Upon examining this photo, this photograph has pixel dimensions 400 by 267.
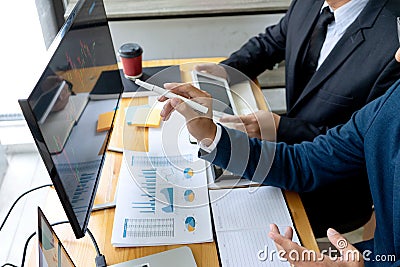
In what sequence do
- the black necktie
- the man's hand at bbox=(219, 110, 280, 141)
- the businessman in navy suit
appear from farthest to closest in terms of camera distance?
1. the black necktie
2. the man's hand at bbox=(219, 110, 280, 141)
3. the businessman in navy suit

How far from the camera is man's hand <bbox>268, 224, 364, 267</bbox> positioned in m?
0.81

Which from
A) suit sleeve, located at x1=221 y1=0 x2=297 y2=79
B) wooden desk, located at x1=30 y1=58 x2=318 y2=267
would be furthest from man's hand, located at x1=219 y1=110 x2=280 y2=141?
suit sleeve, located at x1=221 y1=0 x2=297 y2=79

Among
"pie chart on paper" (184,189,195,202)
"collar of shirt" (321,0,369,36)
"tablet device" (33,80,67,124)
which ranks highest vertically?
"tablet device" (33,80,67,124)

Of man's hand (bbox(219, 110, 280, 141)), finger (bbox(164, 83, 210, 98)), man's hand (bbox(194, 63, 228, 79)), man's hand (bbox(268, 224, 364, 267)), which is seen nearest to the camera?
man's hand (bbox(268, 224, 364, 267))

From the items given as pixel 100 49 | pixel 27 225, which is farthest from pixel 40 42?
pixel 100 49

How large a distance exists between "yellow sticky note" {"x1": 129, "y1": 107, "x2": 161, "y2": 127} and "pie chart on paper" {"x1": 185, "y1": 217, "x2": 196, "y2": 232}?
1.13ft

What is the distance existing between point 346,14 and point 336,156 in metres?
0.43

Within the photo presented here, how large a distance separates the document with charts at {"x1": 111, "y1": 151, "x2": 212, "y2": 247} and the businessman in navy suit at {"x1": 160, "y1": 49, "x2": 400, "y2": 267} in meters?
0.08

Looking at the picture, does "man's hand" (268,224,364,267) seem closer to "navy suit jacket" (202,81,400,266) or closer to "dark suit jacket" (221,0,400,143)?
"navy suit jacket" (202,81,400,266)

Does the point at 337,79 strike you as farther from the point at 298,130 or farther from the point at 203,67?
the point at 203,67

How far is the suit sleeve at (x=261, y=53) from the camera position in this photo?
58.6 inches

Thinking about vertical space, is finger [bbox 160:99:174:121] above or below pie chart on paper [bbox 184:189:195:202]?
above

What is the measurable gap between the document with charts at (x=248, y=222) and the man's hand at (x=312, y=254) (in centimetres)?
6

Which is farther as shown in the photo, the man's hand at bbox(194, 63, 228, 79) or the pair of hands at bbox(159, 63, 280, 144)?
the man's hand at bbox(194, 63, 228, 79)
